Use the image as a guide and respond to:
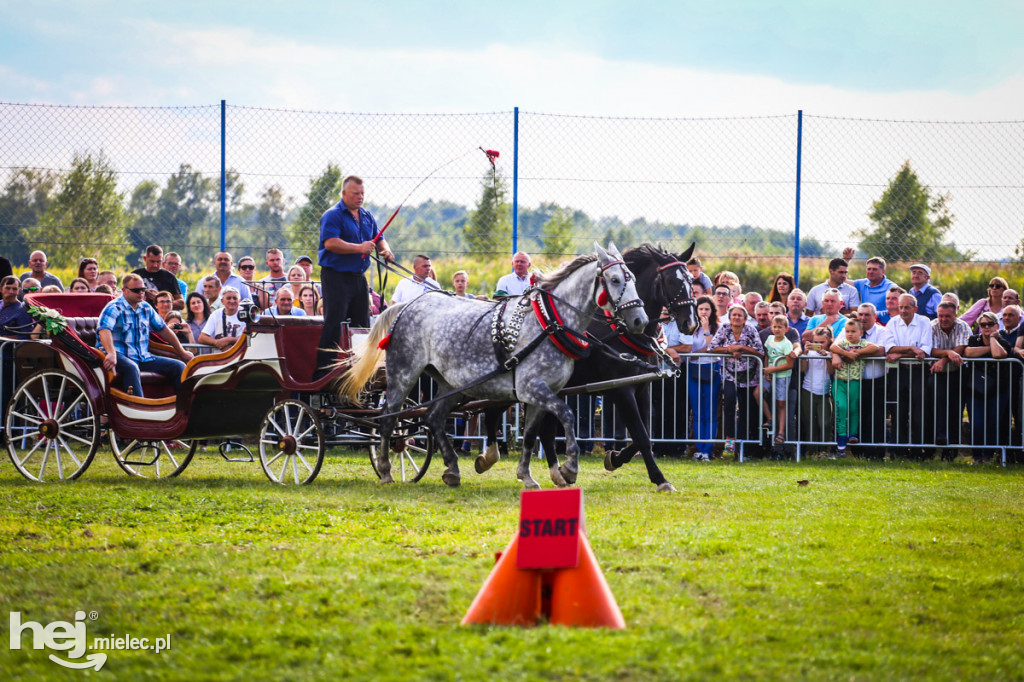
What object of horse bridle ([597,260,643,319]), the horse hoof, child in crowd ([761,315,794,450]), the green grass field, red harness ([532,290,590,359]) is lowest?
the green grass field

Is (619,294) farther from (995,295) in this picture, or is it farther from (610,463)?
(995,295)

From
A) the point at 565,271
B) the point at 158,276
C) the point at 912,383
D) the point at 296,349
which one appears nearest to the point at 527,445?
the point at 565,271

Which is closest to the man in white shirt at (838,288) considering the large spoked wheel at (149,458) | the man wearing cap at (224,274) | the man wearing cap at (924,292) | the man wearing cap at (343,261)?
the man wearing cap at (924,292)

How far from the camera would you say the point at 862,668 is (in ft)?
13.2

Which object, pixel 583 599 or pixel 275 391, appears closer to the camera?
pixel 583 599

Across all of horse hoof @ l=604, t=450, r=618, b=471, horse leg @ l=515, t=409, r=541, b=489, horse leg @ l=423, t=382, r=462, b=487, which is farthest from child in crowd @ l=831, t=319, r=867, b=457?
horse leg @ l=423, t=382, r=462, b=487

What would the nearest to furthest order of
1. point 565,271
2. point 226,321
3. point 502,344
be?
point 502,344
point 565,271
point 226,321

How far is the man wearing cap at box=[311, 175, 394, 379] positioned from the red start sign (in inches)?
200

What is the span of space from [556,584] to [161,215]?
11.6 meters

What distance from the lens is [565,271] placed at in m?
9.09

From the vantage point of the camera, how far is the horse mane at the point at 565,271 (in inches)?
357

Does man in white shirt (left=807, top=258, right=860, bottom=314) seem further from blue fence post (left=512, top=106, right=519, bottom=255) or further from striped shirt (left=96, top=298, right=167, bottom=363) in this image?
striped shirt (left=96, top=298, right=167, bottom=363)

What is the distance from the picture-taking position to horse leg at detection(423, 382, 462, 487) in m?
9.31

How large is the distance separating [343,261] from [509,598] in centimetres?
557
